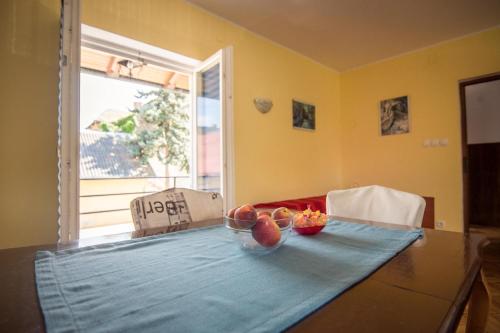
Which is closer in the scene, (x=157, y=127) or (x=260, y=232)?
(x=260, y=232)

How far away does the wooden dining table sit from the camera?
0.42m

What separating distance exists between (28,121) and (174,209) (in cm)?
137

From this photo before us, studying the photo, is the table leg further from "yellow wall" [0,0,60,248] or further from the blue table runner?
"yellow wall" [0,0,60,248]

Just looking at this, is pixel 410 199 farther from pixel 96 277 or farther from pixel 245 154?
pixel 245 154

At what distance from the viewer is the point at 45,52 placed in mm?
1812

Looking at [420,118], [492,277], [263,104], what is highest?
[263,104]

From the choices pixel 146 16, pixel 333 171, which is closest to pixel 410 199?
pixel 146 16

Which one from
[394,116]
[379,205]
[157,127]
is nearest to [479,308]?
[379,205]

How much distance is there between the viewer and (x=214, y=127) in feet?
8.52

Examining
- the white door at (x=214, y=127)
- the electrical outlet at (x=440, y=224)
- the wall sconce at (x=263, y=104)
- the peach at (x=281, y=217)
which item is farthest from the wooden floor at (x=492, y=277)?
the wall sconce at (x=263, y=104)

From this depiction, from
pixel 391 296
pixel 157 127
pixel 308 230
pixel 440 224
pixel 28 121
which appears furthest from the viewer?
pixel 157 127

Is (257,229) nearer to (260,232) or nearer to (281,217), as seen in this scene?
(260,232)

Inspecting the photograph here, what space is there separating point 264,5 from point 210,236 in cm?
245

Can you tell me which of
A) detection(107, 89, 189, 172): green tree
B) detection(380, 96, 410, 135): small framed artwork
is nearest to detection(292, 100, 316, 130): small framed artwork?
detection(380, 96, 410, 135): small framed artwork
